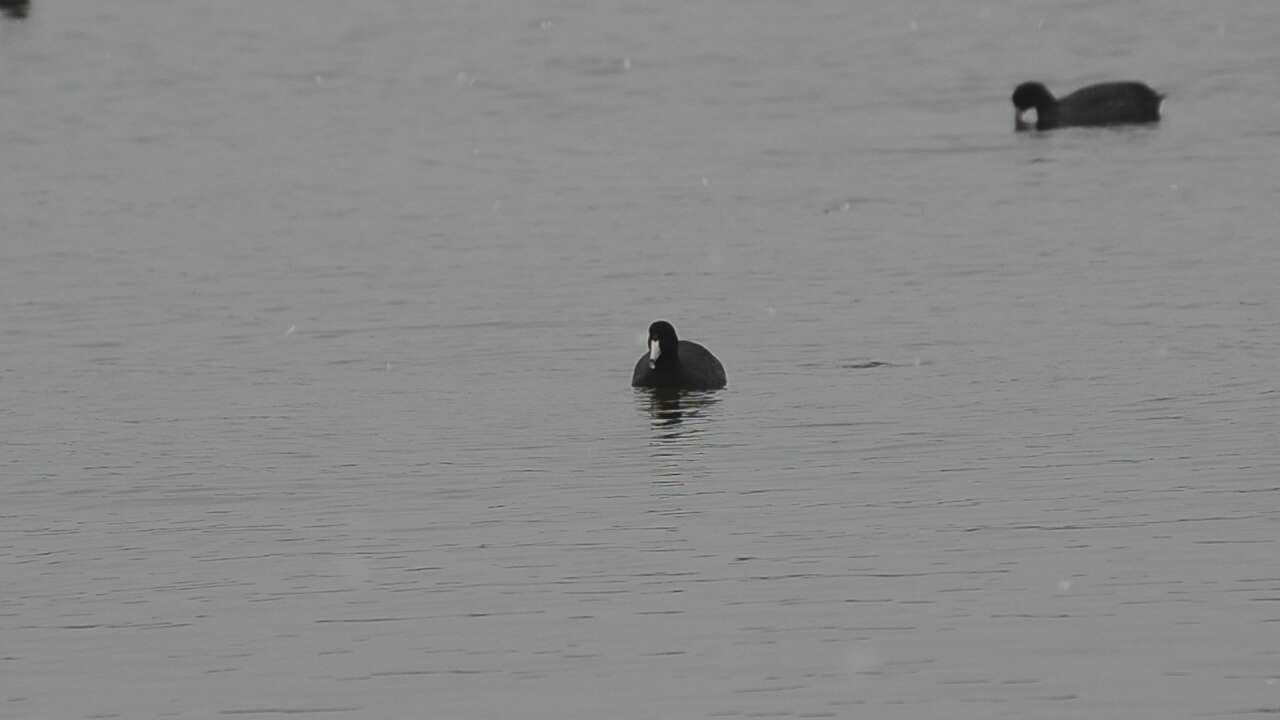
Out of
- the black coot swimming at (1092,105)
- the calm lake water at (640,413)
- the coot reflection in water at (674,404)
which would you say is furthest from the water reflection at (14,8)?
the coot reflection in water at (674,404)

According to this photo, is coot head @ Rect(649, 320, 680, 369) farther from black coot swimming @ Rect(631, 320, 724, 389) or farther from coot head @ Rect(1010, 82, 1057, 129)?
coot head @ Rect(1010, 82, 1057, 129)

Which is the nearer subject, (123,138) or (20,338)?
(20,338)

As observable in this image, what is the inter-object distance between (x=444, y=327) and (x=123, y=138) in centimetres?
1767

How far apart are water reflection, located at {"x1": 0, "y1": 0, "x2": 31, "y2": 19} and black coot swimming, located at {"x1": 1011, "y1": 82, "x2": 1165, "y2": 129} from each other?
3287cm

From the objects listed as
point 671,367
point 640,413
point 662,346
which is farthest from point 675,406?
point 662,346

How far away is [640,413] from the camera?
1761 centimetres

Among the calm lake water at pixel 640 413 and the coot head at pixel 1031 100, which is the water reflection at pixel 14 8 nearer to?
the calm lake water at pixel 640 413

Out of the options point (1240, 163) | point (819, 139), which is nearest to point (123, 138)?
point (819, 139)

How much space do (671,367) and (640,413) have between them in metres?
0.78

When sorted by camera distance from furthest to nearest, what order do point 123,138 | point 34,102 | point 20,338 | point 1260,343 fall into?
point 34,102 < point 123,138 < point 20,338 < point 1260,343

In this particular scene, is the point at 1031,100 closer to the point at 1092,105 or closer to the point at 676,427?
the point at 1092,105

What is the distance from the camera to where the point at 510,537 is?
43.3 ft

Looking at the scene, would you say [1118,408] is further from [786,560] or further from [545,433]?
[786,560]

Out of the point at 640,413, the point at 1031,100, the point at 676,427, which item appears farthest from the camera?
the point at 1031,100
